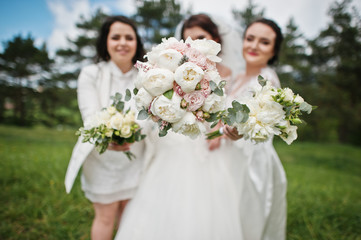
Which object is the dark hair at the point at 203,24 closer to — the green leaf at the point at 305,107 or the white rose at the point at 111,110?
the white rose at the point at 111,110

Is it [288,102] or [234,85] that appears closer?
[288,102]

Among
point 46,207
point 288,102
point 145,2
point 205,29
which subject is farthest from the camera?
point 145,2

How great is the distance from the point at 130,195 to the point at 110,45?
4.54 feet

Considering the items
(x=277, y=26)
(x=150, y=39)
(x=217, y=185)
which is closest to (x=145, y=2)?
(x=150, y=39)

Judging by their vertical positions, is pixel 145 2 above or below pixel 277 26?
above

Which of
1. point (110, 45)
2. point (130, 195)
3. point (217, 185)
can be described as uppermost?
point (110, 45)

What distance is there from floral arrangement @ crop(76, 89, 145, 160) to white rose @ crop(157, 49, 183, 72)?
68 centimetres

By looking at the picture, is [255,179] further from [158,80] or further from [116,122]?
[158,80]

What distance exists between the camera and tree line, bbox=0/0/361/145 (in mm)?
10531

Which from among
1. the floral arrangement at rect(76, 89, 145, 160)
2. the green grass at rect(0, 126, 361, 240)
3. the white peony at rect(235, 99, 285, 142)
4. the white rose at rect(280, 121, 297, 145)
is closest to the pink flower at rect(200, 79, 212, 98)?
the white peony at rect(235, 99, 285, 142)

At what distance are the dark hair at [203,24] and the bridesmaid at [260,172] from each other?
1.05 ft

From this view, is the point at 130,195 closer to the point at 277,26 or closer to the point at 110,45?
the point at 110,45

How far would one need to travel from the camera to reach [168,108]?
1.15 m

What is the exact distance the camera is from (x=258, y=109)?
1.31m
